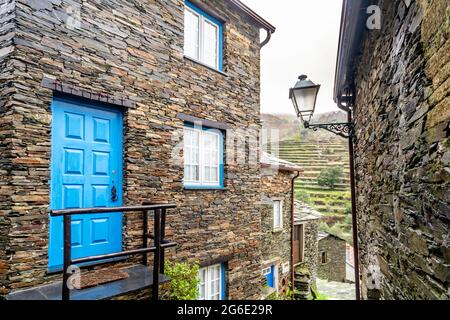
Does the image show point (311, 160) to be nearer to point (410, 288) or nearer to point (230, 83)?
point (230, 83)

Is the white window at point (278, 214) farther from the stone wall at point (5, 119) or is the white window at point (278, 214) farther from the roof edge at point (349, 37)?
the stone wall at point (5, 119)

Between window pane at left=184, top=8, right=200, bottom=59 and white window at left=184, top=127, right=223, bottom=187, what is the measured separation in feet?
5.22

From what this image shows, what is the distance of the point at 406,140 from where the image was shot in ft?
7.08

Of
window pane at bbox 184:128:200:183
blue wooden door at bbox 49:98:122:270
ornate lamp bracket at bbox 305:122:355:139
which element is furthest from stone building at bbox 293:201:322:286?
blue wooden door at bbox 49:98:122:270

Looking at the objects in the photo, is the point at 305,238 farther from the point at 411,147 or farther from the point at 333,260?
the point at 411,147

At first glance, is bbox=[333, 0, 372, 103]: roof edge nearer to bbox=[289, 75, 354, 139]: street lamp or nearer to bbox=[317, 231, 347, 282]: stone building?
bbox=[289, 75, 354, 139]: street lamp

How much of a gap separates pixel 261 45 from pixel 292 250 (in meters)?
8.55

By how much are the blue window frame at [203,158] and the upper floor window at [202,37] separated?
4.80 ft

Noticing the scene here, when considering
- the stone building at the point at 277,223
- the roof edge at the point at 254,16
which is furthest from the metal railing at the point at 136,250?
the stone building at the point at 277,223

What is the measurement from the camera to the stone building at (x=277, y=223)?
34.3ft

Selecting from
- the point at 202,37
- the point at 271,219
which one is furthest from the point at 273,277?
the point at 202,37

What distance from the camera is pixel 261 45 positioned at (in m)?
7.19

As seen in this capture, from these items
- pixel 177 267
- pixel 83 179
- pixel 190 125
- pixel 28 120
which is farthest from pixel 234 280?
pixel 28 120

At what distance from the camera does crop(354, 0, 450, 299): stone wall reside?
158cm
